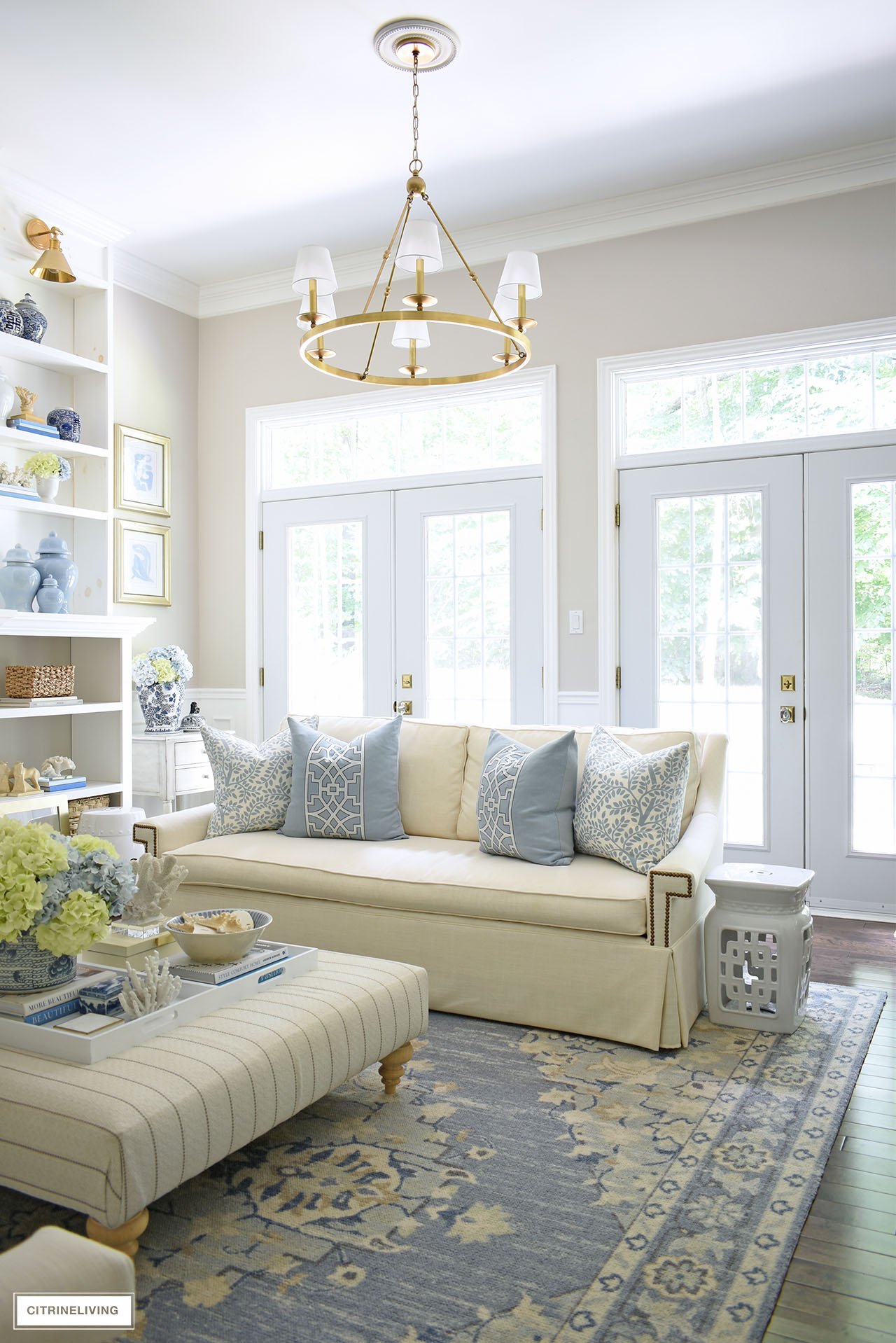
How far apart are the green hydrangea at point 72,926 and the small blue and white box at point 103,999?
99 millimetres

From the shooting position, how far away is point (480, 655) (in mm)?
5078

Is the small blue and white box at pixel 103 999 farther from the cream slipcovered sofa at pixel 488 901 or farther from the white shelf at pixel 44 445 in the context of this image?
the white shelf at pixel 44 445

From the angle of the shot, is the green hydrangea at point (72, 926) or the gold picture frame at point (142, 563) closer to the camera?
the green hydrangea at point (72, 926)

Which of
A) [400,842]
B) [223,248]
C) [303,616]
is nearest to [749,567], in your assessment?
[400,842]

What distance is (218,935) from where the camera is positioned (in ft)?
7.52

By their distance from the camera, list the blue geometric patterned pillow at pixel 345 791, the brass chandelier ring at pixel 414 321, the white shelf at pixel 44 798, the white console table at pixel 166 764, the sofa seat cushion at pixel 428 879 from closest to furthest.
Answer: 1. the brass chandelier ring at pixel 414 321
2. the sofa seat cushion at pixel 428 879
3. the blue geometric patterned pillow at pixel 345 791
4. the white shelf at pixel 44 798
5. the white console table at pixel 166 764

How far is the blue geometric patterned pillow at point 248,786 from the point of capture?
3697 millimetres

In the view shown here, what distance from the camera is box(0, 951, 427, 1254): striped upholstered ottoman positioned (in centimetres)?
166

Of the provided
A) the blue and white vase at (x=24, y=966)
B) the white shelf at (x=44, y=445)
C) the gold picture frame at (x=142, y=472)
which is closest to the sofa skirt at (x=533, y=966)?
the blue and white vase at (x=24, y=966)

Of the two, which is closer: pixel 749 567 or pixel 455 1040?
pixel 455 1040

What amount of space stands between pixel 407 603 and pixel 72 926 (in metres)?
3.44

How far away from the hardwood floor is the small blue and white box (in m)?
1.32

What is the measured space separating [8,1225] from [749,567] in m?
3.71

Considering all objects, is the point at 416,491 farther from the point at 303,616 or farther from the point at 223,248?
the point at 223,248
